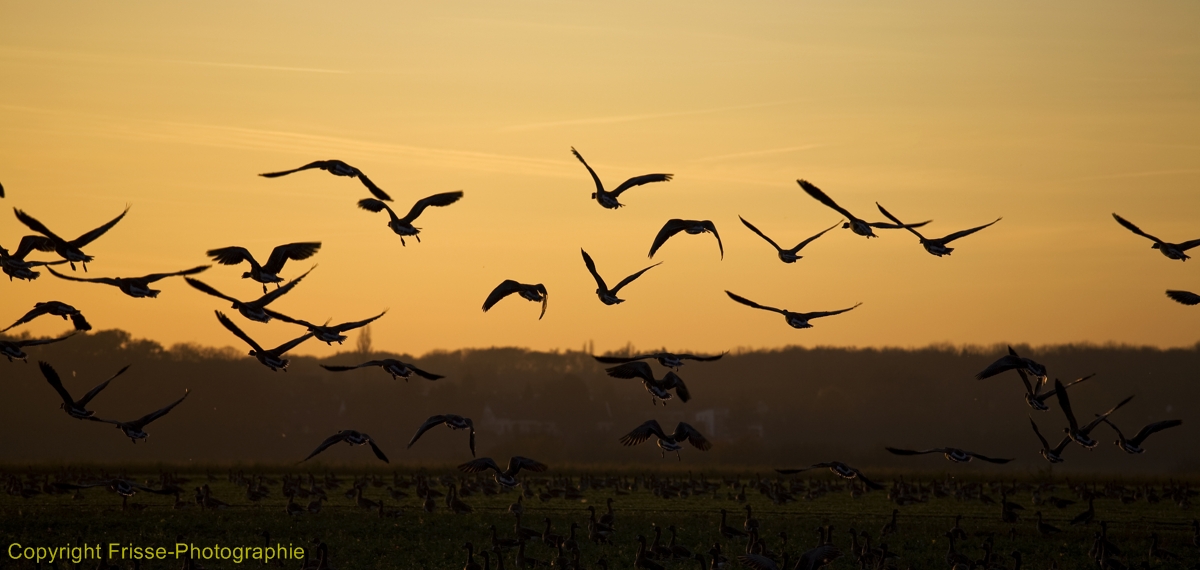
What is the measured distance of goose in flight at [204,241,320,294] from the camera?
24375 mm

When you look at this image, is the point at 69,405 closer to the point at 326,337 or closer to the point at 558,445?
the point at 326,337

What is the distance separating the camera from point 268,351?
82.5ft

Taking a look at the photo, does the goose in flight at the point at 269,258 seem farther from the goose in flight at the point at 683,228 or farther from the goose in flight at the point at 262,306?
the goose in flight at the point at 683,228

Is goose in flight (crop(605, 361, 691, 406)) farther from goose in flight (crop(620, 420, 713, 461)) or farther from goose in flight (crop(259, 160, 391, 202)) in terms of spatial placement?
goose in flight (crop(259, 160, 391, 202))

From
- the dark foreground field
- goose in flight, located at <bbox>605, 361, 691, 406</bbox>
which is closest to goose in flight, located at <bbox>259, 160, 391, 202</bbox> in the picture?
goose in flight, located at <bbox>605, 361, 691, 406</bbox>

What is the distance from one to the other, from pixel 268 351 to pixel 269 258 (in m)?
1.93

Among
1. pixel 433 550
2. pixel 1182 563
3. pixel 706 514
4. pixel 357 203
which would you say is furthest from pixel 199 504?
pixel 1182 563

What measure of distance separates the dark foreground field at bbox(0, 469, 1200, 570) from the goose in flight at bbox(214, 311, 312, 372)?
6.04 metres

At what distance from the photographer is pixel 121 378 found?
147 meters

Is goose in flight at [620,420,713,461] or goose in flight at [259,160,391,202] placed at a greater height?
goose in flight at [259,160,391,202]

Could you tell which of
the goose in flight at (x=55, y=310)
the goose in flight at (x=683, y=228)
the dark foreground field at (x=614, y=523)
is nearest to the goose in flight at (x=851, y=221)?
the goose in flight at (x=683, y=228)

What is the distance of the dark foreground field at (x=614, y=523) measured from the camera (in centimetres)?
3488

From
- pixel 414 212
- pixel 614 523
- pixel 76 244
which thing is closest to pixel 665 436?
pixel 414 212

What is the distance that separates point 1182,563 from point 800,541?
36.6 ft
